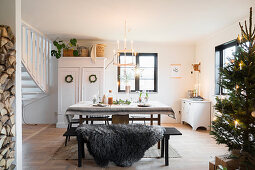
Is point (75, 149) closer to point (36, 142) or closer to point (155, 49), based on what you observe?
point (36, 142)

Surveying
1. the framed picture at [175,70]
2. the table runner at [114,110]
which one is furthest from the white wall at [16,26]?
the framed picture at [175,70]

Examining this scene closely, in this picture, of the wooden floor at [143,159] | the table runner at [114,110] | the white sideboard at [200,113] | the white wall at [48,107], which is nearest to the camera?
the wooden floor at [143,159]

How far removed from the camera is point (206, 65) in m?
5.20

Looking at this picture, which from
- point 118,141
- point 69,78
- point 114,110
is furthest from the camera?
point 69,78

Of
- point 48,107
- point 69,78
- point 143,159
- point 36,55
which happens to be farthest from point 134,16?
point 48,107

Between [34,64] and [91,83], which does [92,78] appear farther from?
[34,64]

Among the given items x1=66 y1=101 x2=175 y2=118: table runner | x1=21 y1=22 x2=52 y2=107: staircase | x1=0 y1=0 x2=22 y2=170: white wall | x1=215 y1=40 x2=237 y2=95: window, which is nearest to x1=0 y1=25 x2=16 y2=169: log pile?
x1=0 y1=0 x2=22 y2=170: white wall

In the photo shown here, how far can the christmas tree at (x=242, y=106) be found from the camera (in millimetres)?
2111

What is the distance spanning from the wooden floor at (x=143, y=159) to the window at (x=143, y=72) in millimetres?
1757

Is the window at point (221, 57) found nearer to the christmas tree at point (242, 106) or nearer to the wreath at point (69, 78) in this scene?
the christmas tree at point (242, 106)

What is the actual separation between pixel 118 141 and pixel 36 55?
11.6ft

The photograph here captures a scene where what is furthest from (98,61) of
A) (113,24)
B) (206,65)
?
(206,65)

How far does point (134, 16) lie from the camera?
359 cm

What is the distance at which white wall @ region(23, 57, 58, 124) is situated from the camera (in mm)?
5531
